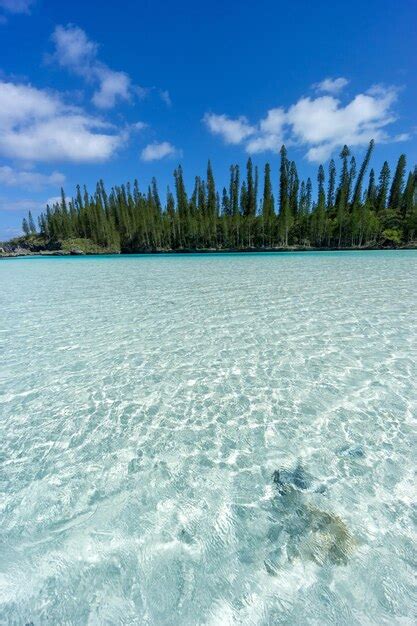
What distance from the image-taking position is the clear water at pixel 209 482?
1830mm

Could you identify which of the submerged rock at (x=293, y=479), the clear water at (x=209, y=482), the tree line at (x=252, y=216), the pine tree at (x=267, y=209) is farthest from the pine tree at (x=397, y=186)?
the submerged rock at (x=293, y=479)

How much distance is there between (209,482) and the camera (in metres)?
2.66

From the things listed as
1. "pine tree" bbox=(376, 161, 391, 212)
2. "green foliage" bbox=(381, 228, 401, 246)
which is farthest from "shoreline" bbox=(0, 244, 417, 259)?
"pine tree" bbox=(376, 161, 391, 212)

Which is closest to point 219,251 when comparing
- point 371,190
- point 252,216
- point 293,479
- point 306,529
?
point 252,216

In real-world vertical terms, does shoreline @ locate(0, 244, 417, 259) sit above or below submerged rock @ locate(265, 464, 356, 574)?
above

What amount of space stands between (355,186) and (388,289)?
59.0m

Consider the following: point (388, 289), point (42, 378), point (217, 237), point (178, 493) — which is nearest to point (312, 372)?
point (178, 493)

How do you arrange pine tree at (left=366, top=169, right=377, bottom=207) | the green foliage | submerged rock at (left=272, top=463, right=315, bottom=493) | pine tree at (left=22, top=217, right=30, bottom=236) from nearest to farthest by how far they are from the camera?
submerged rock at (left=272, top=463, right=315, bottom=493), the green foliage, pine tree at (left=366, top=169, right=377, bottom=207), pine tree at (left=22, top=217, right=30, bottom=236)

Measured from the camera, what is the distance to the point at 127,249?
229ft

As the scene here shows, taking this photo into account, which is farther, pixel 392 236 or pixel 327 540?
pixel 392 236

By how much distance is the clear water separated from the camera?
1.83 metres

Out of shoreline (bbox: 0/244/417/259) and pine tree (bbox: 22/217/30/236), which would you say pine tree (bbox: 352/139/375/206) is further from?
pine tree (bbox: 22/217/30/236)

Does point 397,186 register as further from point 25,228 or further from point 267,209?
point 25,228

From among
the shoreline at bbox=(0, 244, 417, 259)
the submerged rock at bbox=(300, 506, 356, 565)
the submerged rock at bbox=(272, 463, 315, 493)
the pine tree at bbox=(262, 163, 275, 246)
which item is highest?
the pine tree at bbox=(262, 163, 275, 246)
